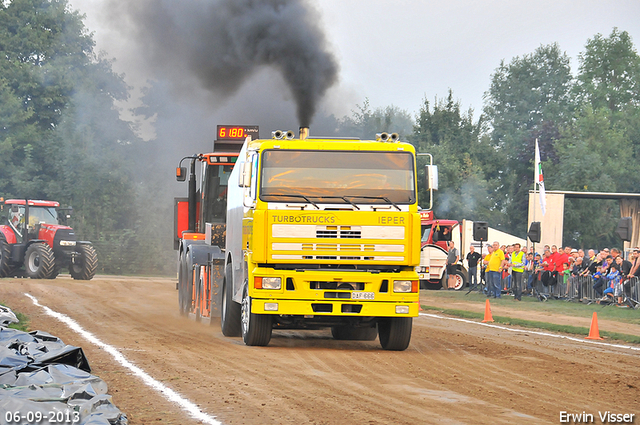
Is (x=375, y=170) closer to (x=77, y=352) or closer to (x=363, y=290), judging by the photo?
(x=363, y=290)

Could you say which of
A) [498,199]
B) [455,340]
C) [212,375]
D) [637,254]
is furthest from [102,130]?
[212,375]

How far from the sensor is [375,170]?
12.4 meters

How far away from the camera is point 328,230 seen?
11953 mm

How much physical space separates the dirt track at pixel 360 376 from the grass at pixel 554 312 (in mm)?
1341

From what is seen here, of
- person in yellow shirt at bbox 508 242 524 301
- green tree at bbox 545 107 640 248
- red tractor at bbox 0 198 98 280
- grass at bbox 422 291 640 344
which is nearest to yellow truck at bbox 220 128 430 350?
grass at bbox 422 291 640 344

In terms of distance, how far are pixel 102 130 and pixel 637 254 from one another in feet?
130

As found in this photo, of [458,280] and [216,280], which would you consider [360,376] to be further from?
[458,280]

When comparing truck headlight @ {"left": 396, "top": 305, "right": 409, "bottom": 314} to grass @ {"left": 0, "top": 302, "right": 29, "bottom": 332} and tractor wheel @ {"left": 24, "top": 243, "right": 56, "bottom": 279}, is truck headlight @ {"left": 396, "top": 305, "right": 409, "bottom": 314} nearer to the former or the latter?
grass @ {"left": 0, "top": 302, "right": 29, "bottom": 332}

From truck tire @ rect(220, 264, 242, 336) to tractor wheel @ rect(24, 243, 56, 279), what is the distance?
1894 cm

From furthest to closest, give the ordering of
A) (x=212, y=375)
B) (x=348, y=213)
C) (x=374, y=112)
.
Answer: (x=374, y=112) → (x=348, y=213) → (x=212, y=375)

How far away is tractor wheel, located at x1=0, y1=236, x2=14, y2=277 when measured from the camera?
3228 centimetres

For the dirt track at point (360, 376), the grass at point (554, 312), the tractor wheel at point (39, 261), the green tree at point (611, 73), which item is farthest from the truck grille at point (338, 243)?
the green tree at point (611, 73)

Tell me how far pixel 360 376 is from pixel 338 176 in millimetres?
3367

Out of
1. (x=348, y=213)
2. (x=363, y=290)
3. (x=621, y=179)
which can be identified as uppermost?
(x=621, y=179)
